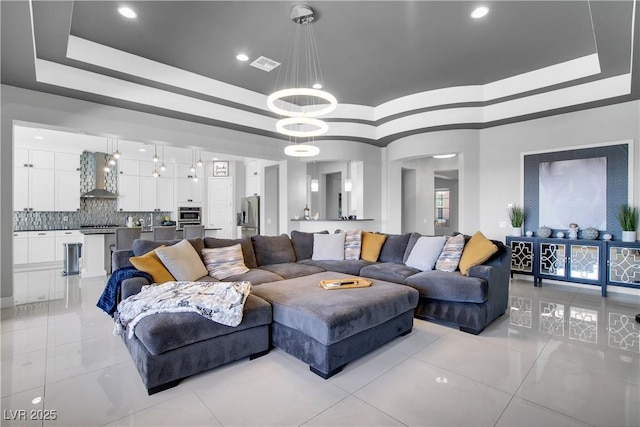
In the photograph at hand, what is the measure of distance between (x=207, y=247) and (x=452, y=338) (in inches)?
121

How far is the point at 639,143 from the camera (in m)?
4.53

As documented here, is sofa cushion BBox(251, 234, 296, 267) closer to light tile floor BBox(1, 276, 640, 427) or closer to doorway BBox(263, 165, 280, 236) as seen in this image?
light tile floor BBox(1, 276, 640, 427)

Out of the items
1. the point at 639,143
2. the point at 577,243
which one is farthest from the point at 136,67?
the point at 639,143

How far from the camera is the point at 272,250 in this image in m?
4.65

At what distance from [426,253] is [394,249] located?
686mm

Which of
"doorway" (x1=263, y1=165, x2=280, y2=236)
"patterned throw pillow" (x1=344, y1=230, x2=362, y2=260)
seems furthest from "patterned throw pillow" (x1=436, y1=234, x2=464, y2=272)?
"doorway" (x1=263, y1=165, x2=280, y2=236)

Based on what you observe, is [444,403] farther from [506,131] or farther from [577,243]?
[506,131]

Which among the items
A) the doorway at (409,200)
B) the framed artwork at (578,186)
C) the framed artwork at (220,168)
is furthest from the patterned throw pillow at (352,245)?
the framed artwork at (220,168)

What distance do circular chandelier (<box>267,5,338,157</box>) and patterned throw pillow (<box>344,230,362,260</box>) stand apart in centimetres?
152

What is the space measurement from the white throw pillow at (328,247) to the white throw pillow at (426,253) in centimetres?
115

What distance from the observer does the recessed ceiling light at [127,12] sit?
10.4 ft

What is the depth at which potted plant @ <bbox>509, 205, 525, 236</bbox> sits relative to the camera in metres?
5.47

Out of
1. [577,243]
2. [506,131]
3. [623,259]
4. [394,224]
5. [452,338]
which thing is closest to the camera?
[452,338]

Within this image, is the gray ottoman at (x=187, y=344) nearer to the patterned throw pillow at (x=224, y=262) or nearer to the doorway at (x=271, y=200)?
the patterned throw pillow at (x=224, y=262)
